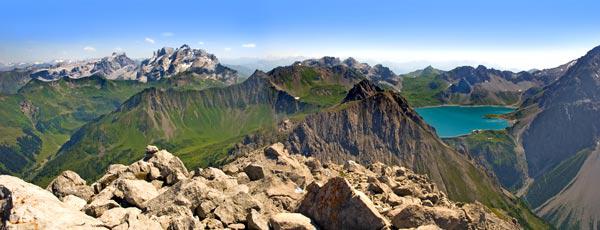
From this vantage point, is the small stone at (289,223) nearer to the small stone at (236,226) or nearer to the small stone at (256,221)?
the small stone at (256,221)

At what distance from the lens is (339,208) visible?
4378 centimetres

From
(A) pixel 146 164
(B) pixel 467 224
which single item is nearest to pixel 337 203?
(B) pixel 467 224

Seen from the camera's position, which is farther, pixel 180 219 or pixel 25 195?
pixel 180 219

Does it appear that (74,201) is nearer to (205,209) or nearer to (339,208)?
(205,209)

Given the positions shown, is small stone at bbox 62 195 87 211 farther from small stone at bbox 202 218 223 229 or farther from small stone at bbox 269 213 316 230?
small stone at bbox 269 213 316 230

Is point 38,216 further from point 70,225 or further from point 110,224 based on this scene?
point 110,224

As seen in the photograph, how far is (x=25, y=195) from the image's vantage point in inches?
1359

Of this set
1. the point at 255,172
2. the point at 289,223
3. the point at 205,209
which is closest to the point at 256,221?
the point at 289,223

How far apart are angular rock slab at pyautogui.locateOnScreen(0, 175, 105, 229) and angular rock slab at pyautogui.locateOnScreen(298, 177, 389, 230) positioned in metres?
20.2

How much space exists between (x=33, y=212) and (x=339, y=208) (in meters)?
26.3

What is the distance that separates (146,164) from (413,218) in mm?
37490

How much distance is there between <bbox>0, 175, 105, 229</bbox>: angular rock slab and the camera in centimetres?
3111

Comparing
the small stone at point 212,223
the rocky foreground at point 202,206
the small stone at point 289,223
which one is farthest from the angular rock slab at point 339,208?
the small stone at point 212,223

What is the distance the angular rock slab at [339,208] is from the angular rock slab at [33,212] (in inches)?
794
